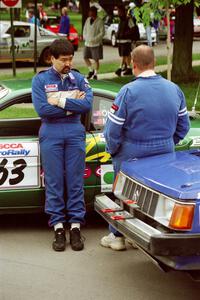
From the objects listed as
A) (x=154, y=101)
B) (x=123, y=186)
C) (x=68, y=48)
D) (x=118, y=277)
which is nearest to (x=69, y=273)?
(x=118, y=277)

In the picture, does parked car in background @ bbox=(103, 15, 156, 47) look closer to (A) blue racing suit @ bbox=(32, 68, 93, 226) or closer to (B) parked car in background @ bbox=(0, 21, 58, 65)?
(B) parked car in background @ bbox=(0, 21, 58, 65)

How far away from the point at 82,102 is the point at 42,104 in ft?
1.18

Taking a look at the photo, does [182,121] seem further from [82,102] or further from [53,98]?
[53,98]

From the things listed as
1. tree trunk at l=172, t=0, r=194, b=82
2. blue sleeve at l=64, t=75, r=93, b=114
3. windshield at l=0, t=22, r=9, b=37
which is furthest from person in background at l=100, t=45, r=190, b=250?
windshield at l=0, t=22, r=9, b=37

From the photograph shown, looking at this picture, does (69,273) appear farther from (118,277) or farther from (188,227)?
(188,227)

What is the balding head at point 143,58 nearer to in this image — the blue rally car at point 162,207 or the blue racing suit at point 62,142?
the blue rally car at point 162,207

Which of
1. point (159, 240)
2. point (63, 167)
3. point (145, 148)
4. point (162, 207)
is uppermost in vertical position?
point (145, 148)

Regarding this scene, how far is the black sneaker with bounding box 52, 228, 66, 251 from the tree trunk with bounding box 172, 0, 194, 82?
37.5 ft

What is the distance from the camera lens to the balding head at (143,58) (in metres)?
5.57

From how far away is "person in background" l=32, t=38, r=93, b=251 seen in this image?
6.29m

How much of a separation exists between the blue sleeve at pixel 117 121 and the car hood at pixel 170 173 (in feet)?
0.75

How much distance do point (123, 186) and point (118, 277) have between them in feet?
2.51

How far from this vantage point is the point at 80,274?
5734 mm

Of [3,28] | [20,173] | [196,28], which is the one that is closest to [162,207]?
[20,173]
